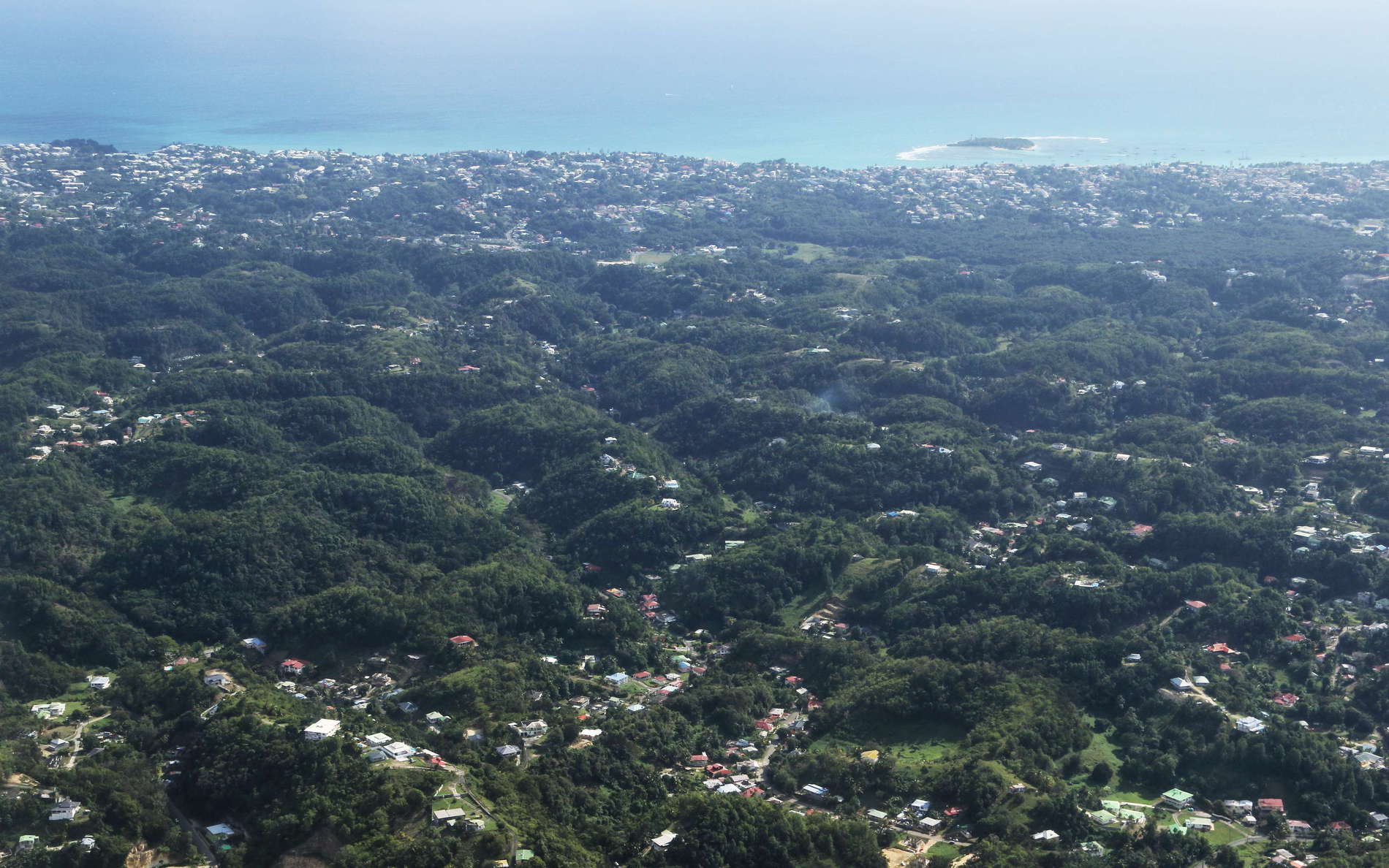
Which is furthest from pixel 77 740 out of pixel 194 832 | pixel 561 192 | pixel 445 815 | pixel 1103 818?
pixel 561 192

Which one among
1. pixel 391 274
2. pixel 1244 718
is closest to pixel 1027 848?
pixel 1244 718

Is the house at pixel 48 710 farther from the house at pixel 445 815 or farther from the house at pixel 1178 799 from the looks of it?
the house at pixel 1178 799

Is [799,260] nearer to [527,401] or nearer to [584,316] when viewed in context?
[584,316]

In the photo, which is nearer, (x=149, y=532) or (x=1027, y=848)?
(x=1027, y=848)

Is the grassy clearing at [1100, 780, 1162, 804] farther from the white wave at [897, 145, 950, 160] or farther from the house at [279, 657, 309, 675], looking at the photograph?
the white wave at [897, 145, 950, 160]

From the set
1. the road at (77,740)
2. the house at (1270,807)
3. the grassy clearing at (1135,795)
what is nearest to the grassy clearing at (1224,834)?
the house at (1270,807)

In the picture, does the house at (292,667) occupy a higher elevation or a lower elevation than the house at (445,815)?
lower
